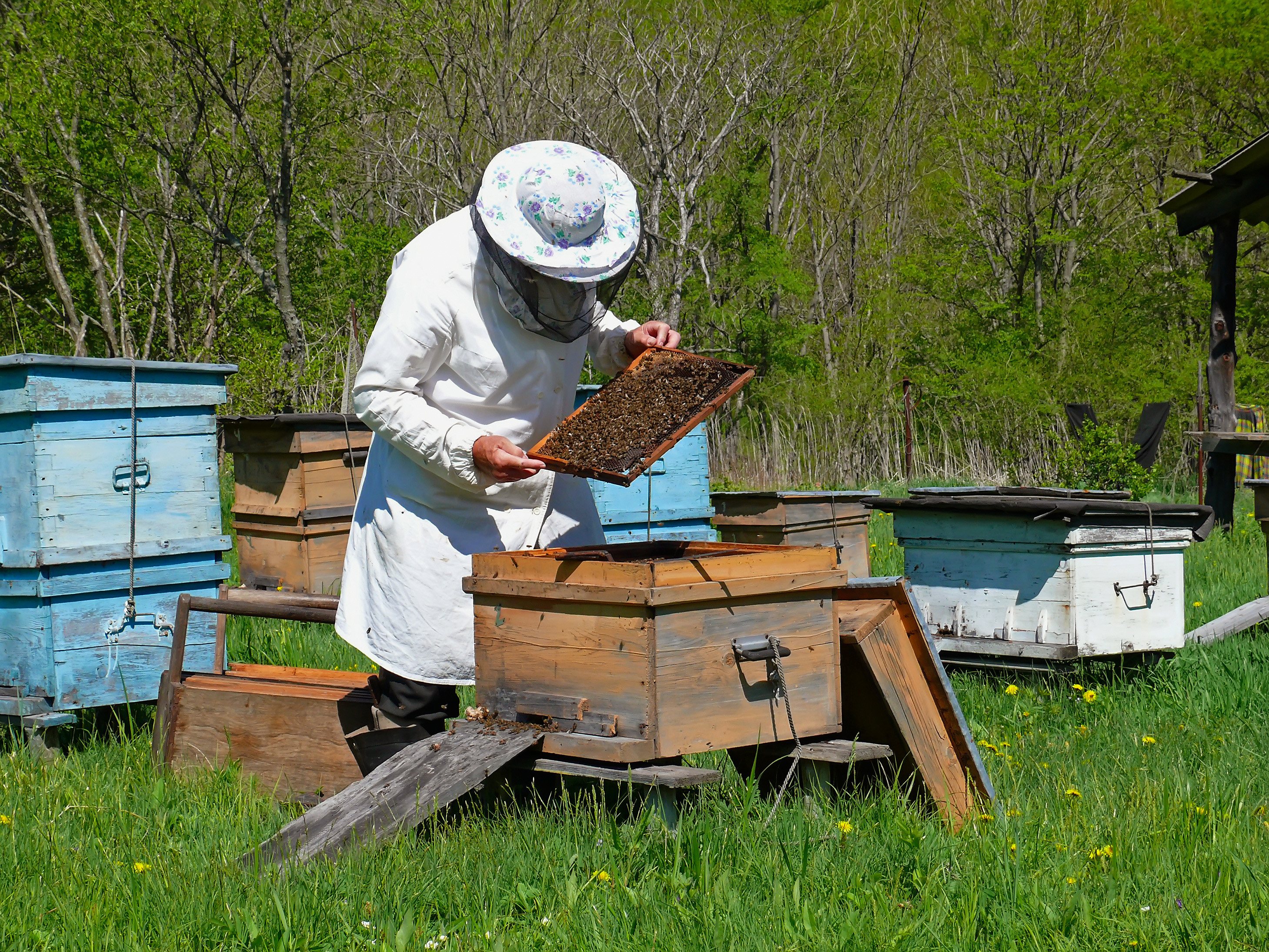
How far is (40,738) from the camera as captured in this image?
437 cm

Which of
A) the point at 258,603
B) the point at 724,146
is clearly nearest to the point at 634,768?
the point at 258,603

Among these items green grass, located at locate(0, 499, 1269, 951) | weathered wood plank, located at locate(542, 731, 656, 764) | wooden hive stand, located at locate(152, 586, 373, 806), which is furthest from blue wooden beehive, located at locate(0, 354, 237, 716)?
weathered wood plank, located at locate(542, 731, 656, 764)

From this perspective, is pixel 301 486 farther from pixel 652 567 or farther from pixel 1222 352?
pixel 1222 352

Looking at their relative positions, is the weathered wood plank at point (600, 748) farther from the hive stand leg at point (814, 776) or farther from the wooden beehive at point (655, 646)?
the hive stand leg at point (814, 776)

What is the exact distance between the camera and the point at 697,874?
2654 millimetres

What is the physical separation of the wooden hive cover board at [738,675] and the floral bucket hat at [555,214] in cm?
105

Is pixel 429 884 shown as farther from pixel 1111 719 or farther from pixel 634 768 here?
pixel 1111 719

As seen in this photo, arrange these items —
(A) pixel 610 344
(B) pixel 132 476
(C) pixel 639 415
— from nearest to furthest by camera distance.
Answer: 1. (C) pixel 639 415
2. (A) pixel 610 344
3. (B) pixel 132 476

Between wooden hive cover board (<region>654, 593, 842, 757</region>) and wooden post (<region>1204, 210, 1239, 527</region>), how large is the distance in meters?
8.25

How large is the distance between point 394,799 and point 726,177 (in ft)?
59.8

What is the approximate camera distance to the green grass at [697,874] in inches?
95.4

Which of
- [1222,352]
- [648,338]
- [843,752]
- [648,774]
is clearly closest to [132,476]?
[648,338]

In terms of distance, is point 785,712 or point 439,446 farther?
point 439,446

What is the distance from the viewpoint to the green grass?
7.95ft
